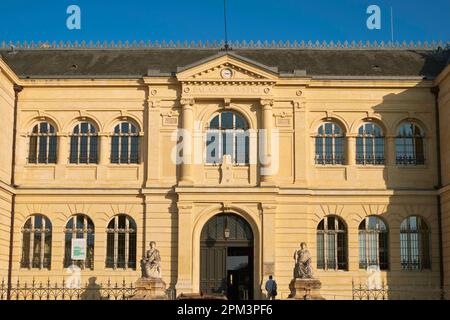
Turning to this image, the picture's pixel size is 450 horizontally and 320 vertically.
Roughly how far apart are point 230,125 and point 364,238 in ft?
25.3

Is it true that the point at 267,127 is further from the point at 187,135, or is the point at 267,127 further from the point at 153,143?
the point at 153,143

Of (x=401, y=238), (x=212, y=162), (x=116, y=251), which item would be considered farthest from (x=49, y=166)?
(x=401, y=238)

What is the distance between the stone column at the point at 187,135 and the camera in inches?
1212

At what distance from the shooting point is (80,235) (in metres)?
30.9

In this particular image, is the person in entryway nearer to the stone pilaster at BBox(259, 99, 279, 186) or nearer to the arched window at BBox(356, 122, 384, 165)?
the stone pilaster at BBox(259, 99, 279, 186)

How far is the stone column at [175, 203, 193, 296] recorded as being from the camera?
29516 mm

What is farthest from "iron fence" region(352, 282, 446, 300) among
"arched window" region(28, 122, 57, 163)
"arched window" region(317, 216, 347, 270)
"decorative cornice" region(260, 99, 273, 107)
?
"arched window" region(28, 122, 57, 163)

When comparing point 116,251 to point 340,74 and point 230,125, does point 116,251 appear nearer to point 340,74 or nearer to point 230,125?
point 230,125

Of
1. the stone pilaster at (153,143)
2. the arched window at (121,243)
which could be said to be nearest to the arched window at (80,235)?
the arched window at (121,243)

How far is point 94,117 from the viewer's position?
3181 cm

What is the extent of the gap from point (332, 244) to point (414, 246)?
11.8ft

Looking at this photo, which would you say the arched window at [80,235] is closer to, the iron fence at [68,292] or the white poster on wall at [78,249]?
the white poster on wall at [78,249]
